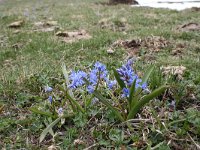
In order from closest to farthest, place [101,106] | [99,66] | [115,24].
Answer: [99,66] → [101,106] → [115,24]

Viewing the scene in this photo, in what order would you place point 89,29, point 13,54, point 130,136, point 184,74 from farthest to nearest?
point 89,29 → point 13,54 → point 184,74 → point 130,136

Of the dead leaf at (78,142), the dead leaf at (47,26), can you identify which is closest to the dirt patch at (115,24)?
the dead leaf at (47,26)

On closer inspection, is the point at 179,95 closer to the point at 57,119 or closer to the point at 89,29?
the point at 57,119

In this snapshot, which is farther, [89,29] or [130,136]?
[89,29]

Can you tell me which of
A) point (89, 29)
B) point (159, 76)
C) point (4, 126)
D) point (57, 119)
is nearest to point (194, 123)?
point (159, 76)

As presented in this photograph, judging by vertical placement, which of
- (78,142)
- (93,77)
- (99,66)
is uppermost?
(99,66)

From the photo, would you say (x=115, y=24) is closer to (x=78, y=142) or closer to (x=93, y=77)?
(x=93, y=77)

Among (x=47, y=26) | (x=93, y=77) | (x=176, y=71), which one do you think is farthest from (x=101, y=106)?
(x=47, y=26)

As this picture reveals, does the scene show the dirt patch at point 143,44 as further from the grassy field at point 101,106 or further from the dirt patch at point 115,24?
the dirt patch at point 115,24

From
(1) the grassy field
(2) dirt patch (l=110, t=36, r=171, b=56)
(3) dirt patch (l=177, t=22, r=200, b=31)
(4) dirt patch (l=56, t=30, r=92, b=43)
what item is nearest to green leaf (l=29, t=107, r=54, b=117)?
(1) the grassy field
